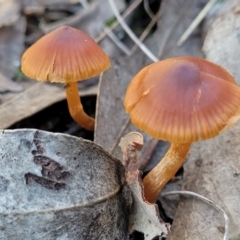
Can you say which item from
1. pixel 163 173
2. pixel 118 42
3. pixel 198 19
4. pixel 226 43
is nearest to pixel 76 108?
pixel 163 173

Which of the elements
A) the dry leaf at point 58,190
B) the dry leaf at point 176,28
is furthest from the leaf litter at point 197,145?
the dry leaf at point 58,190

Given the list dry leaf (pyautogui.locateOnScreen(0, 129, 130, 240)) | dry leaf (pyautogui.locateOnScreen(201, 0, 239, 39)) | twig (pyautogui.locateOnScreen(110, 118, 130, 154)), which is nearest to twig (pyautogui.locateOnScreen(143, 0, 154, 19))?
dry leaf (pyautogui.locateOnScreen(201, 0, 239, 39))

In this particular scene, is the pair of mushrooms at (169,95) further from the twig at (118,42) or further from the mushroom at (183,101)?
the twig at (118,42)

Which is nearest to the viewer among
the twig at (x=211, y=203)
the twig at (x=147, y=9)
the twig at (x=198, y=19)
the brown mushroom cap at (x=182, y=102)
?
the brown mushroom cap at (x=182, y=102)

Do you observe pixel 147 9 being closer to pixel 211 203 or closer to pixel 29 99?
pixel 29 99

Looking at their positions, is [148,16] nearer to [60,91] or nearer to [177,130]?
[60,91]

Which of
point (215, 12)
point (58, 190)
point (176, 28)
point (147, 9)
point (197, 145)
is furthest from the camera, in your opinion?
Result: point (147, 9)
